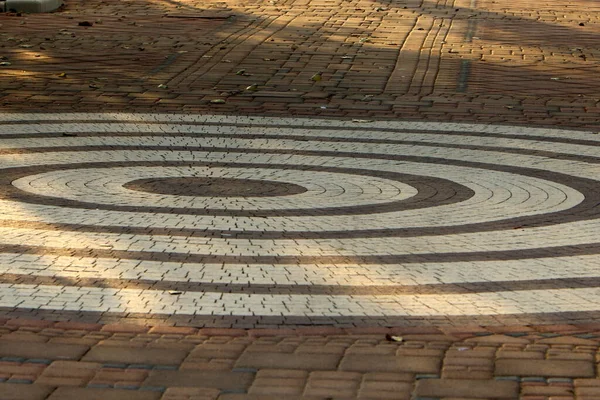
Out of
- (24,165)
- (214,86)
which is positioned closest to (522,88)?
(214,86)

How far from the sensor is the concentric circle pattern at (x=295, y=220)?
6473mm

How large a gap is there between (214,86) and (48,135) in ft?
11.8

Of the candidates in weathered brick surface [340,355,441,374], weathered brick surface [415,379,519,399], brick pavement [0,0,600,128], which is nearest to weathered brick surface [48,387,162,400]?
weathered brick surface [340,355,441,374]

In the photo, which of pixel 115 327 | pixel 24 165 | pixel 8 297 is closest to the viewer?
pixel 115 327

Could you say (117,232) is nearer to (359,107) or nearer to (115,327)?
(115,327)

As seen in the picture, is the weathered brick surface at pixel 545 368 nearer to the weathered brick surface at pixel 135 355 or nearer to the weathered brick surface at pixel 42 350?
the weathered brick surface at pixel 135 355

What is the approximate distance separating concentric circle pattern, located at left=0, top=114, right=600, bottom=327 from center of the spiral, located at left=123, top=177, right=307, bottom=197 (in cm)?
3

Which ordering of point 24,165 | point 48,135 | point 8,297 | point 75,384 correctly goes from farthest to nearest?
1. point 48,135
2. point 24,165
3. point 8,297
4. point 75,384

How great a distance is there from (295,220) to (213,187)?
1.34 metres

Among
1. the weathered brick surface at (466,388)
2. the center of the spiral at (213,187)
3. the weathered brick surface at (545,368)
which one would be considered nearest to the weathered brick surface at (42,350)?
the weathered brick surface at (466,388)

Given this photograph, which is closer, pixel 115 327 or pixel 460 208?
pixel 115 327

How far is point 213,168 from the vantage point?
10656 millimetres

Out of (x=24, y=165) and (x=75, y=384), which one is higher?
(x=75, y=384)

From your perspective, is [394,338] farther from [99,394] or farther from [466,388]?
[99,394]
